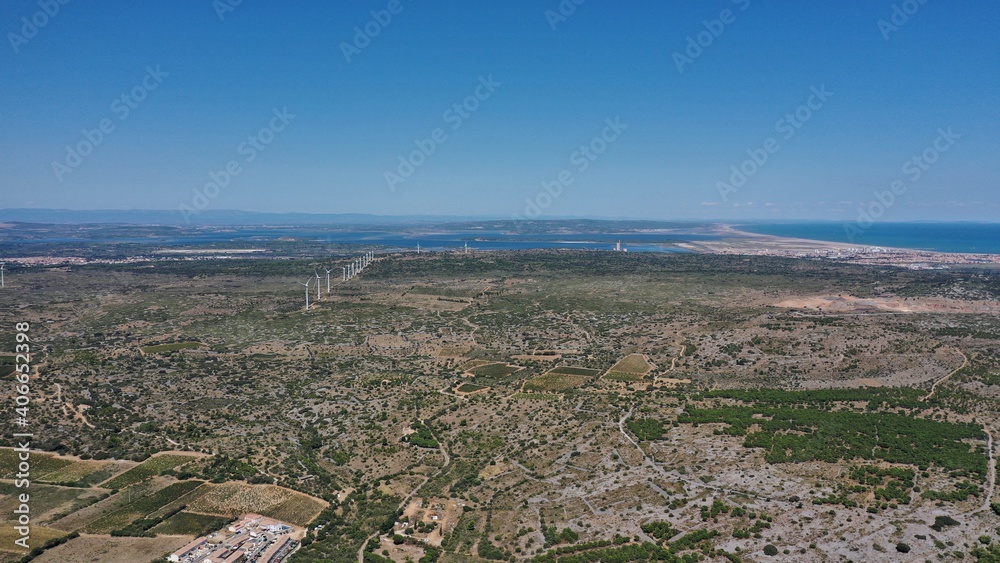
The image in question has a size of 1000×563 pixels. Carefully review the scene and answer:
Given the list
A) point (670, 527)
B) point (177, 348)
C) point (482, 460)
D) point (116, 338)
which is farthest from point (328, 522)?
point (116, 338)

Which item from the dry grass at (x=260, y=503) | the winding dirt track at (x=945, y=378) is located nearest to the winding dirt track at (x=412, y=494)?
the dry grass at (x=260, y=503)

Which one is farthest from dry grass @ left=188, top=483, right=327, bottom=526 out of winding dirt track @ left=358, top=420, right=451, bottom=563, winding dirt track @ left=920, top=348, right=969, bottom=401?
winding dirt track @ left=920, top=348, right=969, bottom=401

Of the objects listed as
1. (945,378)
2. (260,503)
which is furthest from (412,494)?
(945,378)

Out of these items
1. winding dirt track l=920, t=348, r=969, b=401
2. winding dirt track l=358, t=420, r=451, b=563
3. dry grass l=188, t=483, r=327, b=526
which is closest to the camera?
winding dirt track l=358, t=420, r=451, b=563

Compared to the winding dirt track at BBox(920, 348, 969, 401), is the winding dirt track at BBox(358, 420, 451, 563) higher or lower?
lower

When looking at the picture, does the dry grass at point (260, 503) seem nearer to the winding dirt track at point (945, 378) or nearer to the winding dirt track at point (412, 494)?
the winding dirt track at point (412, 494)

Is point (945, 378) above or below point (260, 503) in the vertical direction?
above

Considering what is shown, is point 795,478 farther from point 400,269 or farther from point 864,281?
point 400,269

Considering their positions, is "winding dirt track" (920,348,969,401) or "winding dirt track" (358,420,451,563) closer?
"winding dirt track" (358,420,451,563)

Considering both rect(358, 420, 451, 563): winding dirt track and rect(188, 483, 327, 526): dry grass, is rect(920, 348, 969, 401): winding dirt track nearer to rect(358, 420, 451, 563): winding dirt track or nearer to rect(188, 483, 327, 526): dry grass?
rect(358, 420, 451, 563): winding dirt track

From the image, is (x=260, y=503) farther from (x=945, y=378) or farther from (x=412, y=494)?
(x=945, y=378)

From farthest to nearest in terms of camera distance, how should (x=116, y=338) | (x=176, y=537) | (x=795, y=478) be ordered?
(x=116, y=338), (x=795, y=478), (x=176, y=537)
